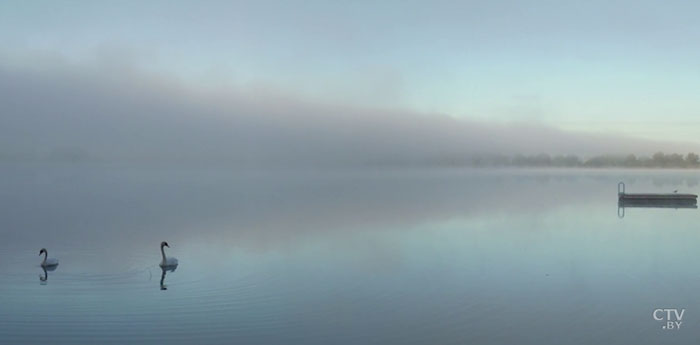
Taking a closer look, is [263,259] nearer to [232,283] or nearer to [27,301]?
[232,283]

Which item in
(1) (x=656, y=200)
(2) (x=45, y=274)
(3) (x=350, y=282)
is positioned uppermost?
(1) (x=656, y=200)

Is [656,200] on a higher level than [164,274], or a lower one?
higher

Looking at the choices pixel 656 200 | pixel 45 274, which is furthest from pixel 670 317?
pixel 656 200

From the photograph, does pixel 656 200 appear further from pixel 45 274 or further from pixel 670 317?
pixel 45 274

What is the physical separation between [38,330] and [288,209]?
2073 centimetres

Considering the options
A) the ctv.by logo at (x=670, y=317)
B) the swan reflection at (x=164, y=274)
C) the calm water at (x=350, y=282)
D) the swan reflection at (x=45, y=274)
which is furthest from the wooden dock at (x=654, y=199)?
the swan reflection at (x=45, y=274)

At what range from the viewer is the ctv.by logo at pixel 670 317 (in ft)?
27.3

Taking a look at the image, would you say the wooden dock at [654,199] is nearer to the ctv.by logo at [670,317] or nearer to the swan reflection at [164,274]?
the ctv.by logo at [670,317]

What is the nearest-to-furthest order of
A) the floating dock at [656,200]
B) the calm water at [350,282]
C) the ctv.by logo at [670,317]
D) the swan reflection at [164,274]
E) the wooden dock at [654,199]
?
the calm water at [350,282] → the ctv.by logo at [670,317] → the swan reflection at [164,274] → the floating dock at [656,200] → the wooden dock at [654,199]

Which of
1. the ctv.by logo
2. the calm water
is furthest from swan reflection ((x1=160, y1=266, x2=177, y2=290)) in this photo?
the ctv.by logo

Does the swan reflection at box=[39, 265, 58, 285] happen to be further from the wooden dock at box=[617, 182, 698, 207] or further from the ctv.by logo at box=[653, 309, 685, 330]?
the wooden dock at box=[617, 182, 698, 207]

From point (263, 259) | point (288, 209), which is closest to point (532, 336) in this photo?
point (263, 259)

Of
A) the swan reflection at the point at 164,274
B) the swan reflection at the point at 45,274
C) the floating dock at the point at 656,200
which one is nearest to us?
the swan reflection at the point at 164,274

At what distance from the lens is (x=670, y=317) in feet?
28.8
